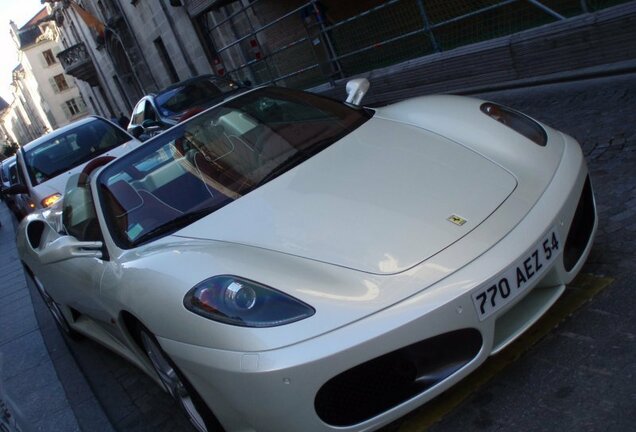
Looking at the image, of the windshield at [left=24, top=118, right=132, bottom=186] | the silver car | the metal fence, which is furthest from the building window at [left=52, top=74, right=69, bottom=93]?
the windshield at [left=24, top=118, right=132, bottom=186]

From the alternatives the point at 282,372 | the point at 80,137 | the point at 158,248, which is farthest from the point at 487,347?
the point at 80,137

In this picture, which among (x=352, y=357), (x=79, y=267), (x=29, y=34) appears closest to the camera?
(x=352, y=357)

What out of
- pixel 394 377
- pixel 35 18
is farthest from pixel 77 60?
pixel 35 18

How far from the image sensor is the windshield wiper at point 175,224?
2.84 metres

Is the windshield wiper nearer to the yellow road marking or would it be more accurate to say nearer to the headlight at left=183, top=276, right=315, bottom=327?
the headlight at left=183, top=276, right=315, bottom=327

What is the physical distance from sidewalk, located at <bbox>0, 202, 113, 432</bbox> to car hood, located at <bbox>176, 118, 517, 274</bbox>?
1.39m

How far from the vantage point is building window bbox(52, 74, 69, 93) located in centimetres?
6656

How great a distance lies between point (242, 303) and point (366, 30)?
813 cm

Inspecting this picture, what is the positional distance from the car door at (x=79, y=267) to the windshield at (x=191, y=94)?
6.59 metres

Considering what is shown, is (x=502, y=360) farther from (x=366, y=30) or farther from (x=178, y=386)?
(x=366, y=30)

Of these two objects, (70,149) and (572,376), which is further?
(70,149)

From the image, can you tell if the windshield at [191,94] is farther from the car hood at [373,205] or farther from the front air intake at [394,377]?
the front air intake at [394,377]

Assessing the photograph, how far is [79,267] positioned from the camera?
3268mm

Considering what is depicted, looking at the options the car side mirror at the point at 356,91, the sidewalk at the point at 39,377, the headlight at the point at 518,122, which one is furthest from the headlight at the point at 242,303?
the car side mirror at the point at 356,91
